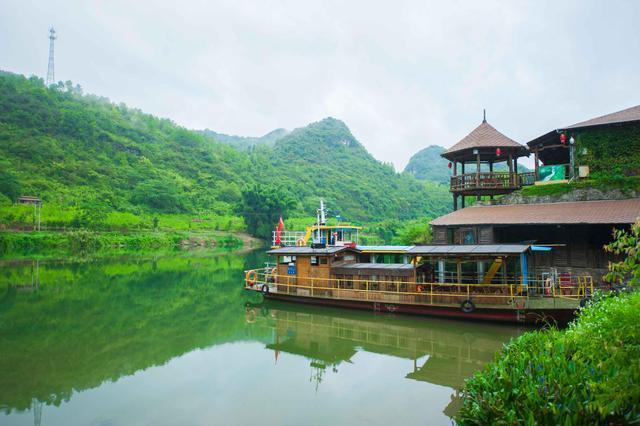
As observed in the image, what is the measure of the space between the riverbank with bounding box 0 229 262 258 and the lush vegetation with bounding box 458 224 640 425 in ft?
144

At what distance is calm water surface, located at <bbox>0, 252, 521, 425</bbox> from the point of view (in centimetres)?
863

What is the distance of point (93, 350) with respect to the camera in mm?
12703

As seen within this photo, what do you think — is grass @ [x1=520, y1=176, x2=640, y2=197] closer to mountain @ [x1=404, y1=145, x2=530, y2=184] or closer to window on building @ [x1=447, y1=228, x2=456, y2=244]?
window on building @ [x1=447, y1=228, x2=456, y2=244]

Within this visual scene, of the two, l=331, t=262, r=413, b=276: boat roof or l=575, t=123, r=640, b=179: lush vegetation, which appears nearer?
l=331, t=262, r=413, b=276: boat roof

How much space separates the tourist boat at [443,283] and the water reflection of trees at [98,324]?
3.65 metres

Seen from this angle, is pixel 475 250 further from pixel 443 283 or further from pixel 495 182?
pixel 495 182

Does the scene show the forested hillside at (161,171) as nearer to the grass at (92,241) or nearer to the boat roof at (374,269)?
the grass at (92,241)

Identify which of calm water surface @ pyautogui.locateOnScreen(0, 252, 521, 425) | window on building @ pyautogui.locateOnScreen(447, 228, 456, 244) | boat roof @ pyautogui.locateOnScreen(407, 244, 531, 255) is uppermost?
window on building @ pyautogui.locateOnScreen(447, 228, 456, 244)

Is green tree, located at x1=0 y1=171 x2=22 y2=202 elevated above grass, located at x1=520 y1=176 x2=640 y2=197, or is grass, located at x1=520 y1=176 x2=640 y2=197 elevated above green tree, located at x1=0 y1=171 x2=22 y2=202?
green tree, located at x1=0 y1=171 x2=22 y2=202

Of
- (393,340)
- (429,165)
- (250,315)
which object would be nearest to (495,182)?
(393,340)

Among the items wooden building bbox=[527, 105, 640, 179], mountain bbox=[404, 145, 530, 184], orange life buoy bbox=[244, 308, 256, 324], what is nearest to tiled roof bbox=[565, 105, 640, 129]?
wooden building bbox=[527, 105, 640, 179]

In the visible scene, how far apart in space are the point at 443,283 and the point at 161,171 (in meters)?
72.4

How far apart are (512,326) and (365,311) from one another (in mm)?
5720

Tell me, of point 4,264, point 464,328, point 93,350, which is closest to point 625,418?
point 464,328
